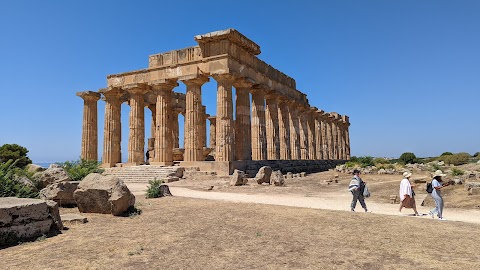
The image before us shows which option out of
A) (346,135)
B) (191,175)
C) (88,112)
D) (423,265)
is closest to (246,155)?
(191,175)

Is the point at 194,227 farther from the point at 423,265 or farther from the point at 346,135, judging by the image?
the point at 346,135

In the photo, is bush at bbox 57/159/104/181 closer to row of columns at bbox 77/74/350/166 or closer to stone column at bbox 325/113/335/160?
row of columns at bbox 77/74/350/166

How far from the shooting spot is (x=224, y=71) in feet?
80.3

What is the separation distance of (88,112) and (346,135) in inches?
1760

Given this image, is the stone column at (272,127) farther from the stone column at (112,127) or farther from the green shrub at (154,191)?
the green shrub at (154,191)

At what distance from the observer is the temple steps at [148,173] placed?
22902 mm

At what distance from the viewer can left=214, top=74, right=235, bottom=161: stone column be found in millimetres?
24891

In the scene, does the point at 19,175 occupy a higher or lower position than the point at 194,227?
higher

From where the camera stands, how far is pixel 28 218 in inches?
266

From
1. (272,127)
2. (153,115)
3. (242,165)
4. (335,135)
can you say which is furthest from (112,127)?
(335,135)

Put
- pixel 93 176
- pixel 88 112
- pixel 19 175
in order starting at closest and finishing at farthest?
pixel 93 176
pixel 19 175
pixel 88 112

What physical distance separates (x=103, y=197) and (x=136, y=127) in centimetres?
2167

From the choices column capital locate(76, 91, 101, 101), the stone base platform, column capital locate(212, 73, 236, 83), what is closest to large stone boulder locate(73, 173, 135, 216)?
the stone base platform

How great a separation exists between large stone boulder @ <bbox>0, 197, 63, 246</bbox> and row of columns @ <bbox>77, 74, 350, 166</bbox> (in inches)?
703
